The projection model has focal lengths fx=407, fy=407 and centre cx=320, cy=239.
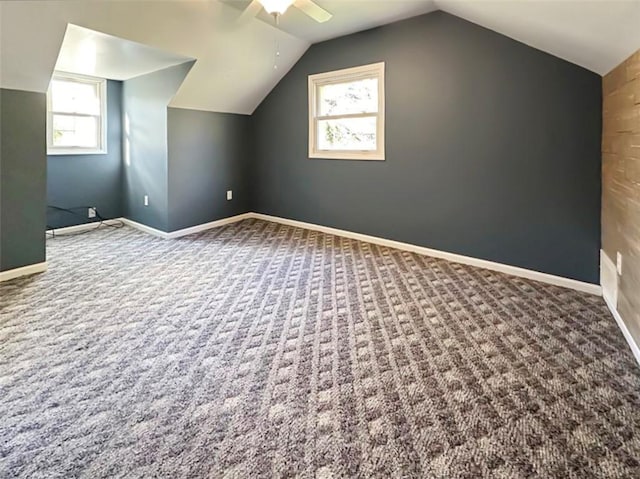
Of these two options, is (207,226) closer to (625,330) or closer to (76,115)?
(76,115)

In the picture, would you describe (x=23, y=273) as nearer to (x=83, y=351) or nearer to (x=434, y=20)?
(x=83, y=351)

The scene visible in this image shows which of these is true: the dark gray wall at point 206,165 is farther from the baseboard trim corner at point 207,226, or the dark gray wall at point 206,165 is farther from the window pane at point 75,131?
the window pane at point 75,131

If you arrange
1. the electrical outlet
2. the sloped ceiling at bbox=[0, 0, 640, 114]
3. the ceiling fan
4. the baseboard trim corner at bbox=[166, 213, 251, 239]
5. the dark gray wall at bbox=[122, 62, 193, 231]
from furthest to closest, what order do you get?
1. the baseboard trim corner at bbox=[166, 213, 251, 239]
2. the dark gray wall at bbox=[122, 62, 193, 231]
3. the ceiling fan
4. the electrical outlet
5. the sloped ceiling at bbox=[0, 0, 640, 114]

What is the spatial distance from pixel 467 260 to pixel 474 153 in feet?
3.54

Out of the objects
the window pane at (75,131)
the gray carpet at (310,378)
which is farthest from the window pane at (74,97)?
the gray carpet at (310,378)

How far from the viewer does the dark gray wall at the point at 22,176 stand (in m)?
3.38

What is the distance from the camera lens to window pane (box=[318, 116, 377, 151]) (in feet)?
16.1

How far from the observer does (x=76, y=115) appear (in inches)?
213

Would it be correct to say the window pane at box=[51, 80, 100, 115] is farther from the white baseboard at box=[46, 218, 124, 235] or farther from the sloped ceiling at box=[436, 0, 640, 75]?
the sloped ceiling at box=[436, 0, 640, 75]

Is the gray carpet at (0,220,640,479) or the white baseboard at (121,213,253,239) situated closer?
the gray carpet at (0,220,640,479)

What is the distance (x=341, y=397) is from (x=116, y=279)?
258 centimetres

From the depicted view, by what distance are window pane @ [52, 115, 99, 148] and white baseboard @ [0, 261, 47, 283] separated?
223cm

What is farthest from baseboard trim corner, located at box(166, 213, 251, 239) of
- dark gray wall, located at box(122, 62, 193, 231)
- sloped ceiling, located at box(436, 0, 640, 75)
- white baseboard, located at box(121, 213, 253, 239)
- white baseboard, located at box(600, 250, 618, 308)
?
white baseboard, located at box(600, 250, 618, 308)

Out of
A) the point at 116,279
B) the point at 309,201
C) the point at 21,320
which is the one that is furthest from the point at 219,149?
the point at 21,320
